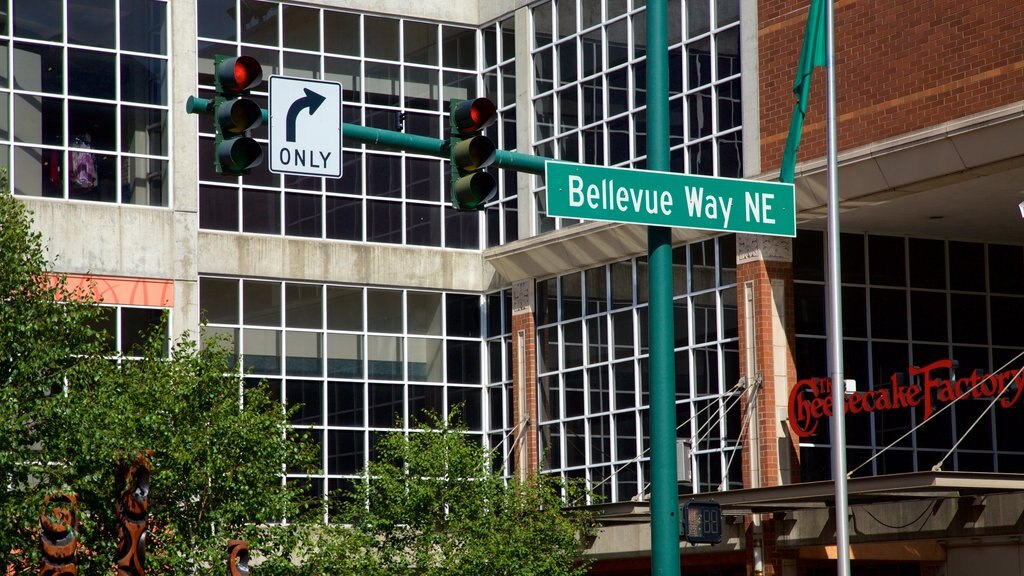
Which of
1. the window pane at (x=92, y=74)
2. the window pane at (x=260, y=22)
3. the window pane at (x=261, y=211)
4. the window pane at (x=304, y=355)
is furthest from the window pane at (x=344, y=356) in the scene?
the window pane at (x=92, y=74)

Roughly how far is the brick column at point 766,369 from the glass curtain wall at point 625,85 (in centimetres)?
197

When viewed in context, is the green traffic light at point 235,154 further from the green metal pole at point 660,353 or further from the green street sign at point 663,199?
the green metal pole at point 660,353

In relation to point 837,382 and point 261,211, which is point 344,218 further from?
point 837,382

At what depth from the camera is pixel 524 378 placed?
130 feet

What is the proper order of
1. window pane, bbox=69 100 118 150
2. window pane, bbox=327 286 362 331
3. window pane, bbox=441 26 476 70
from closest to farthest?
window pane, bbox=69 100 118 150 → window pane, bbox=327 286 362 331 → window pane, bbox=441 26 476 70

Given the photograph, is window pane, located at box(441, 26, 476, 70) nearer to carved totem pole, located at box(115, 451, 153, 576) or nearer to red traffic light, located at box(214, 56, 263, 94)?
carved totem pole, located at box(115, 451, 153, 576)

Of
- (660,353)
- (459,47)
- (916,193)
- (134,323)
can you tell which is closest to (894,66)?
(916,193)

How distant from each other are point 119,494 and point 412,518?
9.92 meters

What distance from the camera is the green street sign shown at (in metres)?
12.5

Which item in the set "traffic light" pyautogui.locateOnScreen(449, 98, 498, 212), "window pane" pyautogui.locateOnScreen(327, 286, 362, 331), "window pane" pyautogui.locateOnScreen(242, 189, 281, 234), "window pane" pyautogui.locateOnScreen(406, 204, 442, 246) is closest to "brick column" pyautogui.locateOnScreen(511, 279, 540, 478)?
"window pane" pyautogui.locateOnScreen(406, 204, 442, 246)

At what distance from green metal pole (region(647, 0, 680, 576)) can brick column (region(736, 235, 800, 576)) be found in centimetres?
2063

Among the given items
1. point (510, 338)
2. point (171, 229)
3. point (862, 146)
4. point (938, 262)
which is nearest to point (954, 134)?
point (862, 146)

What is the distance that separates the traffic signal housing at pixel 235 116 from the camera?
1118cm

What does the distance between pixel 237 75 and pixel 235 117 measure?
288 mm
